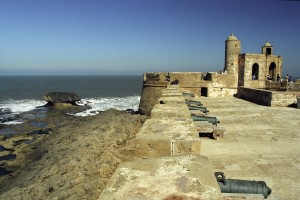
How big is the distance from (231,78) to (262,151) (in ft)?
42.0

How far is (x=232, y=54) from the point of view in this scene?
1983 cm

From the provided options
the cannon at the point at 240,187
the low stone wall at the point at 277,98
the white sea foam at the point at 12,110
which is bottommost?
the white sea foam at the point at 12,110

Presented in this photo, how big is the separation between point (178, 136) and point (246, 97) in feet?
41.1

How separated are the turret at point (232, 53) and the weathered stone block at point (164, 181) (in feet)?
61.1

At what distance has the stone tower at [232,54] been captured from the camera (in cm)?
1977

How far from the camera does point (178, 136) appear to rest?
121 inches

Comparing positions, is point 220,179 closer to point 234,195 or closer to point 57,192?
point 234,195

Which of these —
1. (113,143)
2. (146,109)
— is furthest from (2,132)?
(113,143)

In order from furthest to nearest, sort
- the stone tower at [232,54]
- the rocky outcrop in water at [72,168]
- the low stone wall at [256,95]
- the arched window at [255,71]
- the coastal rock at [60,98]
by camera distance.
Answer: the coastal rock at [60,98]
the arched window at [255,71]
the stone tower at [232,54]
the low stone wall at [256,95]
the rocky outcrop in water at [72,168]

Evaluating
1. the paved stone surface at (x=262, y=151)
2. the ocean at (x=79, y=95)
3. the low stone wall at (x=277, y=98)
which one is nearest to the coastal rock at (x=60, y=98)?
the ocean at (x=79, y=95)

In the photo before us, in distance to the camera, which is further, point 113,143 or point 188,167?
point 113,143

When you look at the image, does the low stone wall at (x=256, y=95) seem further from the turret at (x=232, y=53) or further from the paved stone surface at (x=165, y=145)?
the paved stone surface at (x=165, y=145)

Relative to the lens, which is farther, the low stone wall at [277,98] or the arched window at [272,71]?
the arched window at [272,71]

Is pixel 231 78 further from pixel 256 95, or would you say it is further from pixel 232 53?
pixel 256 95
